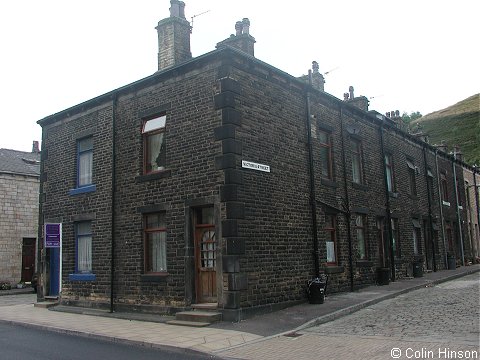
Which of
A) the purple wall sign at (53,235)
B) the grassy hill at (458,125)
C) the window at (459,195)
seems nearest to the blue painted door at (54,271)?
the purple wall sign at (53,235)

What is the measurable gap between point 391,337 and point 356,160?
10965 mm

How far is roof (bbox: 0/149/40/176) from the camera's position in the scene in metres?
27.7

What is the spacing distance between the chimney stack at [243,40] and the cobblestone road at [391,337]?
8668 mm

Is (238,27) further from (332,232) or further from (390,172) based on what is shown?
(390,172)

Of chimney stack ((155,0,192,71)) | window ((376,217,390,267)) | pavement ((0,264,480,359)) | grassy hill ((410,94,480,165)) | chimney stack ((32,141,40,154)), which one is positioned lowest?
pavement ((0,264,480,359))

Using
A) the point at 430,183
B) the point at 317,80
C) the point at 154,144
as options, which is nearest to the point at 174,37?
the point at 154,144

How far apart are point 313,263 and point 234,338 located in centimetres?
566

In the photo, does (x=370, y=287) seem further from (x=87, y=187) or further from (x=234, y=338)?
(x=87, y=187)

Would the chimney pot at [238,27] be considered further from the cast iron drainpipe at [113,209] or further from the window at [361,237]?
the window at [361,237]

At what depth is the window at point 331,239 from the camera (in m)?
16.0

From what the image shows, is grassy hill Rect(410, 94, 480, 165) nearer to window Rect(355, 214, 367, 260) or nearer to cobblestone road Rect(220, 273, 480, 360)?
Answer: window Rect(355, 214, 367, 260)

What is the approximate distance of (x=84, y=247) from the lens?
16375 millimetres

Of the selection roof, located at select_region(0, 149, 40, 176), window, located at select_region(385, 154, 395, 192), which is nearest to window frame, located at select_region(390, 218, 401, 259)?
window, located at select_region(385, 154, 395, 192)

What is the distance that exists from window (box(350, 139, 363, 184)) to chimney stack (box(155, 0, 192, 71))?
7518mm
